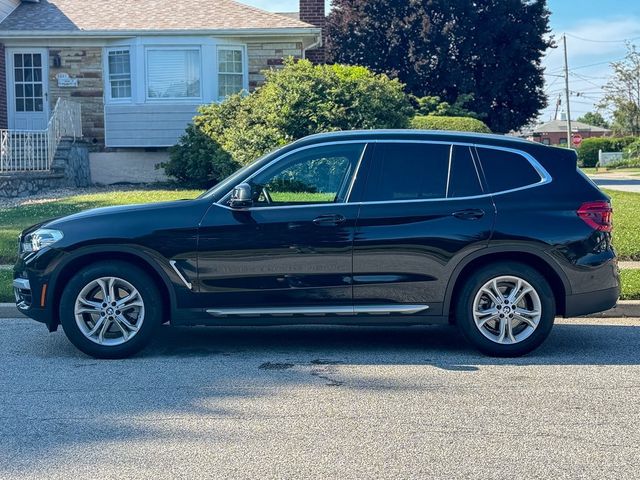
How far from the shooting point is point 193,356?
7.38 m

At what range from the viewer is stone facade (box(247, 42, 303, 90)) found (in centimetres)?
2197

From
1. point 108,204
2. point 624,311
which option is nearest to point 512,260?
point 624,311

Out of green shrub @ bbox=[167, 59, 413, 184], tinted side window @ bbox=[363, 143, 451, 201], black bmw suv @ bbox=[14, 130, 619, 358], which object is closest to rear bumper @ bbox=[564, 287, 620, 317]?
black bmw suv @ bbox=[14, 130, 619, 358]

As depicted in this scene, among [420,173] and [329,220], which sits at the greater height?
[420,173]

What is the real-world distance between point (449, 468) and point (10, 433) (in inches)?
104

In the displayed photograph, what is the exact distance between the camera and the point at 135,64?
21594 mm

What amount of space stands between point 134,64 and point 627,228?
12.9 metres

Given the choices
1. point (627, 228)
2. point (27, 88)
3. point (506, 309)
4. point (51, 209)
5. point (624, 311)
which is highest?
point (27, 88)

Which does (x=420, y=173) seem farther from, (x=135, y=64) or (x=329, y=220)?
(x=135, y=64)

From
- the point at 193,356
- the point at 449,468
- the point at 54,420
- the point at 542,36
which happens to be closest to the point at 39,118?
the point at 193,356

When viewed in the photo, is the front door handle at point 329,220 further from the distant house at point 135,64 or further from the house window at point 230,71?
the house window at point 230,71

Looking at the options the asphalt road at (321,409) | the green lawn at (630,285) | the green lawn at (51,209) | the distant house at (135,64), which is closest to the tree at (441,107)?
the distant house at (135,64)

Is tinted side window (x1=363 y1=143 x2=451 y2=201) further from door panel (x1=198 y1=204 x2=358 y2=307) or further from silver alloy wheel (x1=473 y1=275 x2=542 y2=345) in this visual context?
silver alloy wheel (x1=473 y1=275 x2=542 y2=345)

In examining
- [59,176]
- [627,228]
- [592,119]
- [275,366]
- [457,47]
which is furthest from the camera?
[592,119]
